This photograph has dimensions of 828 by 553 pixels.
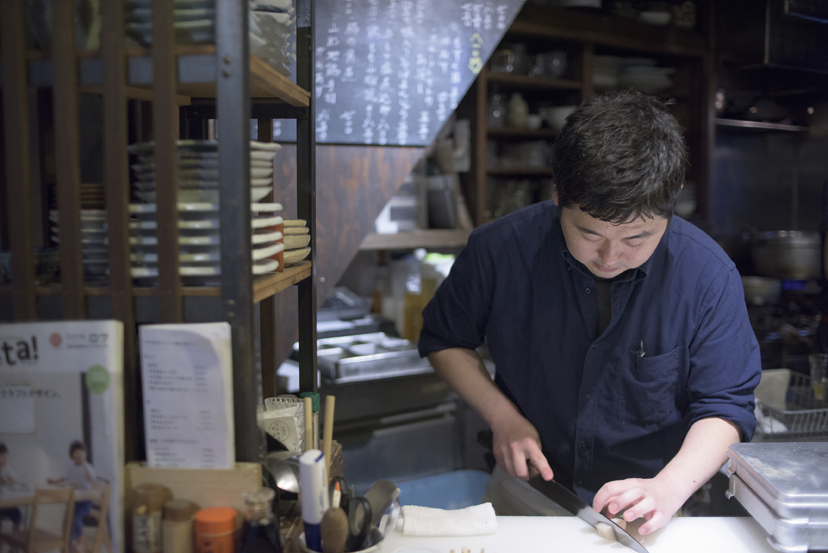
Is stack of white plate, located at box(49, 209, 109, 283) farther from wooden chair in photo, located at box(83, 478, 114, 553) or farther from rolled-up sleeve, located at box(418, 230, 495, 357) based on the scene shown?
rolled-up sleeve, located at box(418, 230, 495, 357)

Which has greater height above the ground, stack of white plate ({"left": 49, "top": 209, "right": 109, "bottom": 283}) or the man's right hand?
stack of white plate ({"left": 49, "top": 209, "right": 109, "bottom": 283})

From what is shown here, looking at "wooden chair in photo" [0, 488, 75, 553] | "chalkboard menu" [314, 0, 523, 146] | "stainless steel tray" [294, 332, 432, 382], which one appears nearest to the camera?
"wooden chair in photo" [0, 488, 75, 553]

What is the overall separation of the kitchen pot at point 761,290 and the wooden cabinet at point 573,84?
1.69ft

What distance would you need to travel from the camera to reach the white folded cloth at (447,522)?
1.12 meters

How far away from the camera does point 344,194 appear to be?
7.70ft

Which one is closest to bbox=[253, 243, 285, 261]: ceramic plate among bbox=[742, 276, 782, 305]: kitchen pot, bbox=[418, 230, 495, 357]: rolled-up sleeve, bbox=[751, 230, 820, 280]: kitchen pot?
bbox=[418, 230, 495, 357]: rolled-up sleeve

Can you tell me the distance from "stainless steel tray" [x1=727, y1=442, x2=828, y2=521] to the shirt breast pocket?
283 millimetres

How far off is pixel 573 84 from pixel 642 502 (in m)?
2.88

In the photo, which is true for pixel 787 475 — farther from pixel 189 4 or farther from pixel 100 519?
pixel 189 4

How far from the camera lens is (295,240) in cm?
114

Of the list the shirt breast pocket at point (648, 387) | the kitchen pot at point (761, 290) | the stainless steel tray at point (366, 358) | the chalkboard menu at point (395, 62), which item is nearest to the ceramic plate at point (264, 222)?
the shirt breast pocket at point (648, 387)

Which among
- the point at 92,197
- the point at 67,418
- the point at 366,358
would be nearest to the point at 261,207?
the point at 92,197

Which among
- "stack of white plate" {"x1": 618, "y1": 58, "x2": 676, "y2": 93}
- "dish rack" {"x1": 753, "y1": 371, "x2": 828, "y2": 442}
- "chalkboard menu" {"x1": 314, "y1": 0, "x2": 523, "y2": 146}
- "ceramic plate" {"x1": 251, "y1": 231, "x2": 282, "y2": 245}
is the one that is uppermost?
"stack of white plate" {"x1": 618, "y1": 58, "x2": 676, "y2": 93}

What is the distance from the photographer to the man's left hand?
113cm
